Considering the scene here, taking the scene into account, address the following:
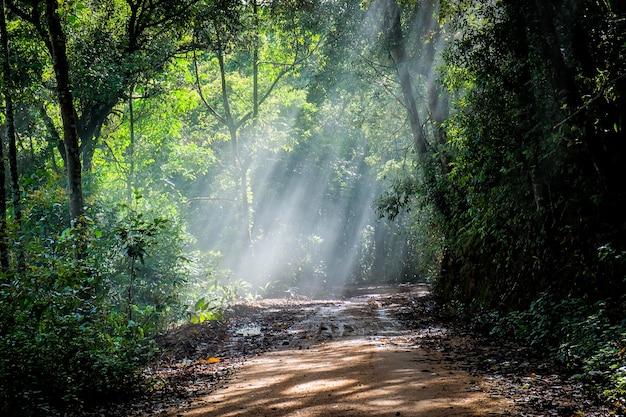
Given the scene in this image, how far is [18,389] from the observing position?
6.32 meters

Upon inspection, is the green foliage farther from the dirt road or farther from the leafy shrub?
the leafy shrub

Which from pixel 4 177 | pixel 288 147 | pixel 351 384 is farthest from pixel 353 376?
pixel 288 147

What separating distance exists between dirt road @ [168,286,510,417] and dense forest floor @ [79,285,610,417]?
0.01 m

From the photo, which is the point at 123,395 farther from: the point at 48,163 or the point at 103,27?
the point at 48,163

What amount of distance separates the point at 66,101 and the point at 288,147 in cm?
2505

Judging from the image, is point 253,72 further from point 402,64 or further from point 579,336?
point 579,336

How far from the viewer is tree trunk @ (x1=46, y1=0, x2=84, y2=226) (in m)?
Answer: 11.2

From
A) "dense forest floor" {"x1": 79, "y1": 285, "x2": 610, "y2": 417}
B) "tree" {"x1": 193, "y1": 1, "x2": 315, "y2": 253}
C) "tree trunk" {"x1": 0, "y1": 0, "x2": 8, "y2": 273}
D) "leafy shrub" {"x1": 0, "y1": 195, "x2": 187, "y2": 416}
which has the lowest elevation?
"dense forest floor" {"x1": 79, "y1": 285, "x2": 610, "y2": 417}

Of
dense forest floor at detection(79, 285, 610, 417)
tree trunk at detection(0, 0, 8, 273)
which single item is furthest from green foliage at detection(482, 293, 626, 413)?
tree trunk at detection(0, 0, 8, 273)

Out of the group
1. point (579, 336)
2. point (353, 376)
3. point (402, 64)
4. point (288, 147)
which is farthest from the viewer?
point (288, 147)

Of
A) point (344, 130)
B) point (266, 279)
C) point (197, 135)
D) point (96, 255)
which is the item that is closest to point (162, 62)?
point (96, 255)

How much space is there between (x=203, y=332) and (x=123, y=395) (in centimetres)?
563

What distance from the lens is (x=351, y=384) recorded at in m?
7.15

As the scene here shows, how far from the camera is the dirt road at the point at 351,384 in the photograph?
19.6 feet
